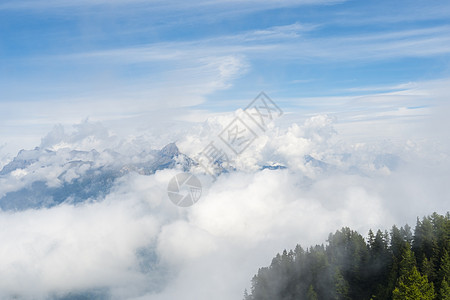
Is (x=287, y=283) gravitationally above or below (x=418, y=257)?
below

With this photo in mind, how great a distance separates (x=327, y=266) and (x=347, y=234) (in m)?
14.4

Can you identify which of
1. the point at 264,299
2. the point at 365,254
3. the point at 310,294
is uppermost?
the point at 365,254

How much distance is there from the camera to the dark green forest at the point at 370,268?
65625 millimetres

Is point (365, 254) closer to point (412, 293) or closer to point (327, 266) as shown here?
point (327, 266)

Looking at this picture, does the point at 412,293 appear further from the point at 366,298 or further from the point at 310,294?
the point at 310,294

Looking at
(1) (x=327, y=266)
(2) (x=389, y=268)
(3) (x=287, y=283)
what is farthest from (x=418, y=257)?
(3) (x=287, y=283)

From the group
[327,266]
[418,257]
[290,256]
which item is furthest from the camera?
[290,256]

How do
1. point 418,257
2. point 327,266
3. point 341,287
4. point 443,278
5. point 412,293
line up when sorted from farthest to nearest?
point 327,266, point 341,287, point 418,257, point 443,278, point 412,293

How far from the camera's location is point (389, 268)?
265 ft

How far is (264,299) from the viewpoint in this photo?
108 meters

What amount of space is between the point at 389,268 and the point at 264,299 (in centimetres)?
4263

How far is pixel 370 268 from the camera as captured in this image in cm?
8775

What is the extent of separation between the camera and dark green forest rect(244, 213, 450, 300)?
6562 cm

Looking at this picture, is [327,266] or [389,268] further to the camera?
[327,266]
